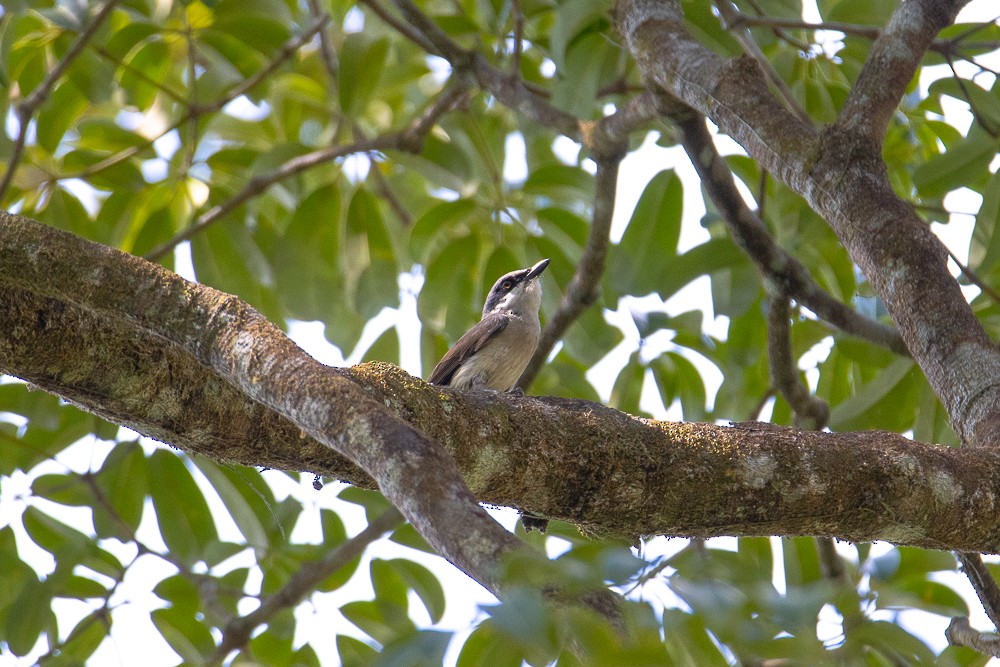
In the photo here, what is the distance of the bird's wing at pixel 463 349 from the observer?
19.4ft

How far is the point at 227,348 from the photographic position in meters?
2.26

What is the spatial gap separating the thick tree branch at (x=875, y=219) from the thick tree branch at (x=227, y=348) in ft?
5.92

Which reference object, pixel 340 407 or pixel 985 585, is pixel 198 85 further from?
pixel 985 585

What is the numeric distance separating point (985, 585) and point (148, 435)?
2.61 m

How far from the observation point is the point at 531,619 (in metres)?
1.24

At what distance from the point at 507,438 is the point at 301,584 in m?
2.89

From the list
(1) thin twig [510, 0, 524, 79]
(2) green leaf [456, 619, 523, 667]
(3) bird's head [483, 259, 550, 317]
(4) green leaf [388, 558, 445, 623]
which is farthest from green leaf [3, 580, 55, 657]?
(1) thin twig [510, 0, 524, 79]

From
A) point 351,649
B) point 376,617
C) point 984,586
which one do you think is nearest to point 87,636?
point 351,649

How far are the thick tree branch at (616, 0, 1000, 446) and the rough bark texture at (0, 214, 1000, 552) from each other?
11.1 inches

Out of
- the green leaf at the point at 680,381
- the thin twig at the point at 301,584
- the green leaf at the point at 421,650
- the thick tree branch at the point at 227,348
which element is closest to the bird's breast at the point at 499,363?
the green leaf at the point at 680,381

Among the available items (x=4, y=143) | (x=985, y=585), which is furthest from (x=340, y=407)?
(x=4, y=143)

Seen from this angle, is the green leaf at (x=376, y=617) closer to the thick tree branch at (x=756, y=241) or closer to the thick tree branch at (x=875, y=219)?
the thick tree branch at (x=756, y=241)

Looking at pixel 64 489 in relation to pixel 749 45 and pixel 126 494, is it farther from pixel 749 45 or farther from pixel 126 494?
pixel 749 45

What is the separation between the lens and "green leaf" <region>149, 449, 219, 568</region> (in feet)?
16.2
